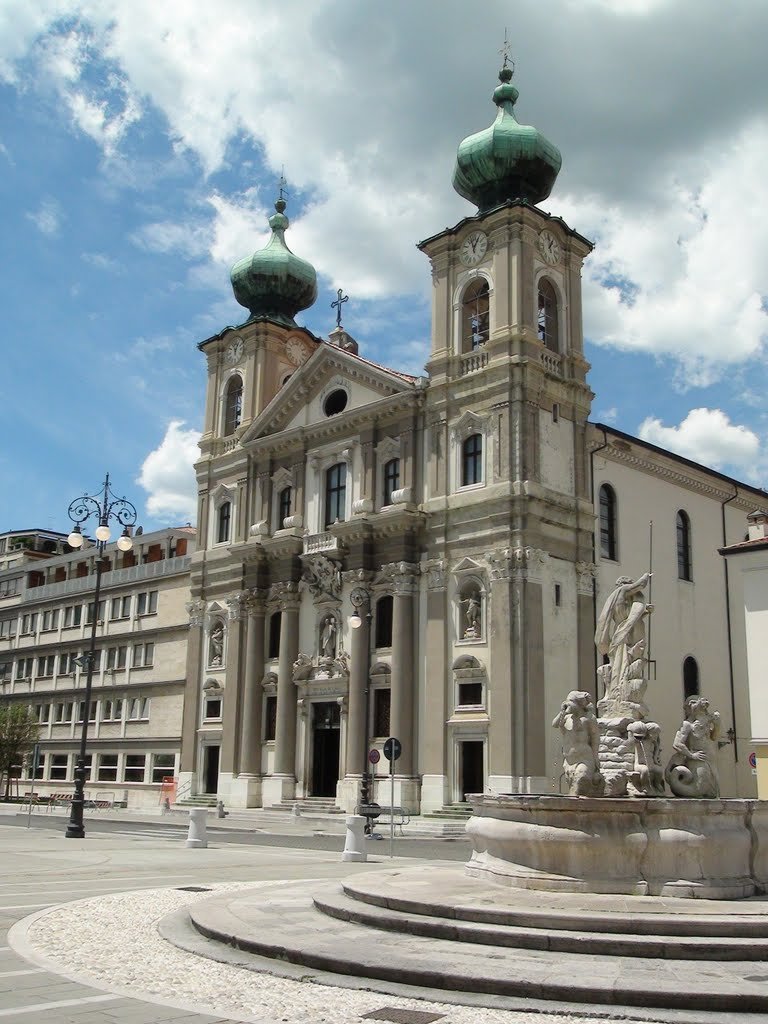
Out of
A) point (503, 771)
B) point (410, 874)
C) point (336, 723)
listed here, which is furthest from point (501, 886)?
point (336, 723)

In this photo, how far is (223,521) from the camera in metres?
50.5

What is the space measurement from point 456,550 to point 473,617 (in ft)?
8.57

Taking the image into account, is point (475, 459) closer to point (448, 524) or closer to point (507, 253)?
point (448, 524)

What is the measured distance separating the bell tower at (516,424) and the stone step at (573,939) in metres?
24.2

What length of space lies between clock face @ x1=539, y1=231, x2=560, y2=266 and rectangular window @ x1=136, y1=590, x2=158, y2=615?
27619 millimetres

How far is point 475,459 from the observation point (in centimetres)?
3959

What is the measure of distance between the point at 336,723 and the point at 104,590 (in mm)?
23020

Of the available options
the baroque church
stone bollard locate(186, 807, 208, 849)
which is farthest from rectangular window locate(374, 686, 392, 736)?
stone bollard locate(186, 807, 208, 849)

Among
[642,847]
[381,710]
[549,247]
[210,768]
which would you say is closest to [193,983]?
[642,847]

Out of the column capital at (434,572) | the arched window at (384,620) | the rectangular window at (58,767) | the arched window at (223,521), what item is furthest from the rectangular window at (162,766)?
the column capital at (434,572)

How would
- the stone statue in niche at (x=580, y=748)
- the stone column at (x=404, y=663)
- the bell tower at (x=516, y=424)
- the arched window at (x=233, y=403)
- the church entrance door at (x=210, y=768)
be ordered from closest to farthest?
the stone statue in niche at (x=580, y=748) → the bell tower at (x=516, y=424) → the stone column at (x=404, y=663) → the church entrance door at (x=210, y=768) → the arched window at (x=233, y=403)

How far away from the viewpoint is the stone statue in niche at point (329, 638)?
42.4 m

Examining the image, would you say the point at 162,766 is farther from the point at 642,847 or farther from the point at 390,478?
the point at 642,847

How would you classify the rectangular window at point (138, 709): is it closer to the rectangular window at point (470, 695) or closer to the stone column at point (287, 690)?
the stone column at point (287, 690)
